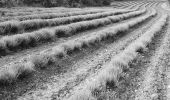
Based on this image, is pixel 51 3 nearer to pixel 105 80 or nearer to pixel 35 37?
pixel 35 37

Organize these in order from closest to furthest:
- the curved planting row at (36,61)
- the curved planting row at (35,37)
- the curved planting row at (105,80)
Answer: the curved planting row at (105,80), the curved planting row at (36,61), the curved planting row at (35,37)

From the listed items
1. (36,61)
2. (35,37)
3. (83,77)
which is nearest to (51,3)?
(35,37)

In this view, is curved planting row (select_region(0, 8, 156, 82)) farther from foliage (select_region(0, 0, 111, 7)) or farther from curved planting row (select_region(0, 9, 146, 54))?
foliage (select_region(0, 0, 111, 7))

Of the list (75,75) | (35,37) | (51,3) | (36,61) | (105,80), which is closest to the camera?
(105,80)

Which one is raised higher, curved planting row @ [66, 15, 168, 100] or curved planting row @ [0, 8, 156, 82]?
curved planting row @ [0, 8, 156, 82]

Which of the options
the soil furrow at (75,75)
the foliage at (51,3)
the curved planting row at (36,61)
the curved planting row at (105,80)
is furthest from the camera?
the foliage at (51,3)

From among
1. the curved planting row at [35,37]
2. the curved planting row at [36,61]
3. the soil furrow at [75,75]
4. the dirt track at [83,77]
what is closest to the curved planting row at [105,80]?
the dirt track at [83,77]

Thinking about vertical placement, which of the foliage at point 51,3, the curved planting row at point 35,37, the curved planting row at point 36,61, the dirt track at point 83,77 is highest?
the foliage at point 51,3

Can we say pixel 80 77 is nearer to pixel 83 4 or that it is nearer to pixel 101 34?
pixel 101 34

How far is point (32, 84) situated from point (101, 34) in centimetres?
679

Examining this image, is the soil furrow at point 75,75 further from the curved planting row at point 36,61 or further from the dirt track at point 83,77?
the curved planting row at point 36,61

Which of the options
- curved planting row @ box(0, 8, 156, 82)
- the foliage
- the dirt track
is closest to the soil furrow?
the dirt track

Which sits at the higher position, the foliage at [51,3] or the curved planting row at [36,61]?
the foliage at [51,3]

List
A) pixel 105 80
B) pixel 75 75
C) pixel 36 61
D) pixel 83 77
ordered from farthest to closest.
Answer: pixel 36 61
pixel 75 75
pixel 83 77
pixel 105 80
